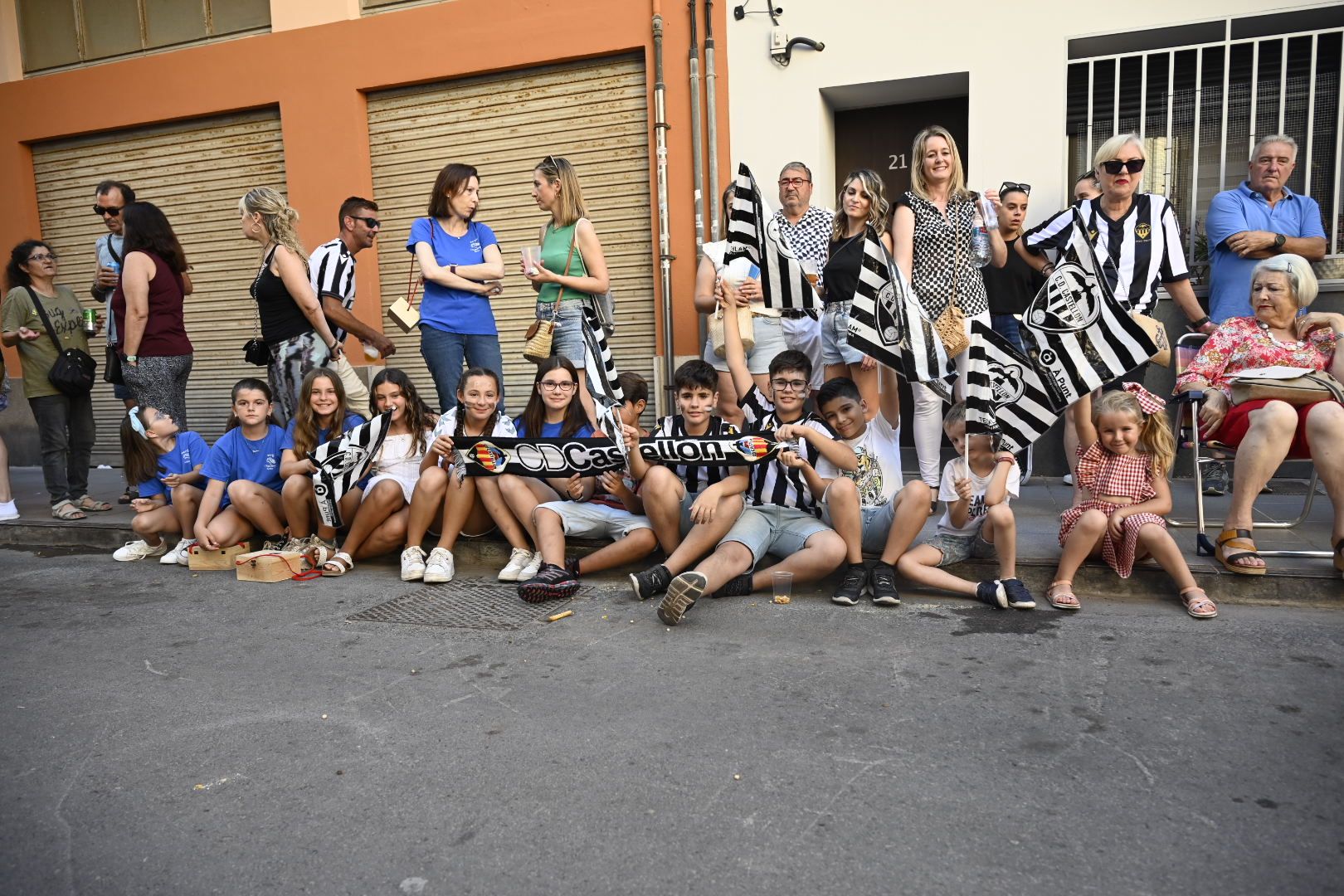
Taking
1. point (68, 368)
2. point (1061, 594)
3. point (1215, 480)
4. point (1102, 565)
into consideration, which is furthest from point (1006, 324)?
point (68, 368)

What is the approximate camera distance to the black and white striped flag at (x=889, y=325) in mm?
4688

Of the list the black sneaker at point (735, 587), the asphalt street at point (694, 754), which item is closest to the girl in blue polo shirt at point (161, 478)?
the asphalt street at point (694, 754)

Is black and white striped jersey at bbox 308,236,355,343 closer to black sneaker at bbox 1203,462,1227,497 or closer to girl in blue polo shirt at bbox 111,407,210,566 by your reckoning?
girl in blue polo shirt at bbox 111,407,210,566

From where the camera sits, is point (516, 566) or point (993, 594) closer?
point (993, 594)

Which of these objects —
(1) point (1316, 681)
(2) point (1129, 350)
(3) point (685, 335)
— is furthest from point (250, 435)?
(1) point (1316, 681)

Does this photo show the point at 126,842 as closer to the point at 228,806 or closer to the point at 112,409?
the point at 228,806

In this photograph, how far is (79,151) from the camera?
10172mm

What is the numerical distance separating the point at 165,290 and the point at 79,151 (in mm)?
5093

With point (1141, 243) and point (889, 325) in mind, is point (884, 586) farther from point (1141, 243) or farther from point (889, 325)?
point (1141, 243)

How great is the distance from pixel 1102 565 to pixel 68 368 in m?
6.82

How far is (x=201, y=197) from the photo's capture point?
973cm

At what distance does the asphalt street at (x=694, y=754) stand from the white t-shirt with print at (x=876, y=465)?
0.62m

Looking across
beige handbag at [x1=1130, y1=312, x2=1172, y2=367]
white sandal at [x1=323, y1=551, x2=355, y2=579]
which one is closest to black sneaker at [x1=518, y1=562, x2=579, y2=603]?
white sandal at [x1=323, y1=551, x2=355, y2=579]

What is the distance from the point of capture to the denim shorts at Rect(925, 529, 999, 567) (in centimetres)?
474
